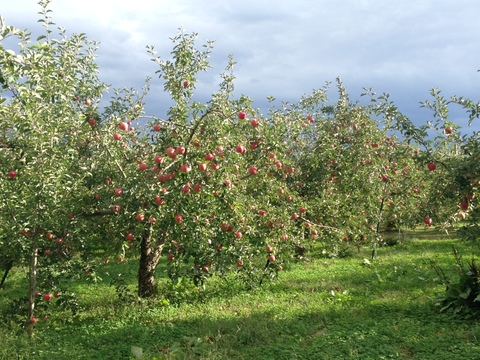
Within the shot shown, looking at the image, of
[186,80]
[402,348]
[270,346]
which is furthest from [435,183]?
[186,80]

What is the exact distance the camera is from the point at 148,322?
800cm

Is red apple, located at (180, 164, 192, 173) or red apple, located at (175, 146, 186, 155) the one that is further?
red apple, located at (175, 146, 186, 155)

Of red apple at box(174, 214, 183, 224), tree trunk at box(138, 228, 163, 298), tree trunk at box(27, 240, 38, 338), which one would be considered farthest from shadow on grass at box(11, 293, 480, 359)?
red apple at box(174, 214, 183, 224)

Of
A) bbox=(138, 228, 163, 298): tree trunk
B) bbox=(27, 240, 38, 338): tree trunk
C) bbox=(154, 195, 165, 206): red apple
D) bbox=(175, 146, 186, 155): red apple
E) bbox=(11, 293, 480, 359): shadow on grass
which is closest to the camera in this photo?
bbox=(11, 293, 480, 359): shadow on grass

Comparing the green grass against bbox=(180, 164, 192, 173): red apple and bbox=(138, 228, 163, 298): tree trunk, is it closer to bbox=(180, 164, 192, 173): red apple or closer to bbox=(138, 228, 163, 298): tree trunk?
bbox=(138, 228, 163, 298): tree trunk

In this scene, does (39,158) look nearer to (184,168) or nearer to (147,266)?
(184,168)

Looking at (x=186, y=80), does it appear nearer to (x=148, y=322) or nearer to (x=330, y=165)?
(x=148, y=322)

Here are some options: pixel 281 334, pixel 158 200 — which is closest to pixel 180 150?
pixel 158 200

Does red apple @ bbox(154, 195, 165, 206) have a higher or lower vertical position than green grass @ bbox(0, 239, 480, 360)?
higher

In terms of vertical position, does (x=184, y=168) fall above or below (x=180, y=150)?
below

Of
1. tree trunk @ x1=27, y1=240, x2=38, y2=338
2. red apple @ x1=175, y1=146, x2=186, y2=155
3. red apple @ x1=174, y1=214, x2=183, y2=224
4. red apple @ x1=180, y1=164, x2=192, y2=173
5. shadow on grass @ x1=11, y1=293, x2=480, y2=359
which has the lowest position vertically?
shadow on grass @ x1=11, y1=293, x2=480, y2=359

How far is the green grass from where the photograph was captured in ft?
21.0

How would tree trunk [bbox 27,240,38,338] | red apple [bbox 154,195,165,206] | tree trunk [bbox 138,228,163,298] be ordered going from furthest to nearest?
tree trunk [bbox 138,228,163,298] → tree trunk [bbox 27,240,38,338] → red apple [bbox 154,195,165,206]

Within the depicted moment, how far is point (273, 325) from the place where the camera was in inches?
292
